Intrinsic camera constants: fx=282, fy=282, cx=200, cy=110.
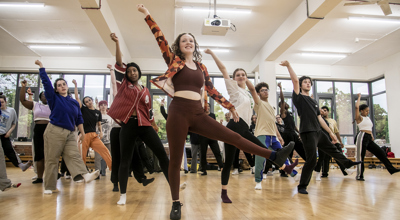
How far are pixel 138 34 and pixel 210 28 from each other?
3434mm

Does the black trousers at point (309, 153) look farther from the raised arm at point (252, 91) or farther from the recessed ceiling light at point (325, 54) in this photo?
the recessed ceiling light at point (325, 54)

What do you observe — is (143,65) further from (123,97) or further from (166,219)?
(166,219)

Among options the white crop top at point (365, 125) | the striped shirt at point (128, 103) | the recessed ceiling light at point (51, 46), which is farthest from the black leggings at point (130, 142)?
the recessed ceiling light at point (51, 46)

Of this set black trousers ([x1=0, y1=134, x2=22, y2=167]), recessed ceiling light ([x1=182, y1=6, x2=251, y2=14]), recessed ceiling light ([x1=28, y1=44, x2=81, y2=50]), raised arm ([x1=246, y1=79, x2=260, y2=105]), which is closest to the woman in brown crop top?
raised arm ([x1=246, y1=79, x2=260, y2=105])

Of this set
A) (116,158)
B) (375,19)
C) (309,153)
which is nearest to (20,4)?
(116,158)

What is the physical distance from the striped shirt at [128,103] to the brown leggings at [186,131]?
2.25 ft

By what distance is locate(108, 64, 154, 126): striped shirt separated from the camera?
8.93 ft

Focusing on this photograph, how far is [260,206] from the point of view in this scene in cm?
255

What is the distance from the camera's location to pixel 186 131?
2.11 metres

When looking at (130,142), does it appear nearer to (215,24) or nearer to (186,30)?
(215,24)

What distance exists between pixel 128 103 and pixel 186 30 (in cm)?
625

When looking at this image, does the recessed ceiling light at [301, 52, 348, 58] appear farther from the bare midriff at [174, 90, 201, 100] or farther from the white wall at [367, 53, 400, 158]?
the bare midriff at [174, 90, 201, 100]

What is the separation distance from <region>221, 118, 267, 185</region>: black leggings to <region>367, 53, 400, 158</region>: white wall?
9732mm

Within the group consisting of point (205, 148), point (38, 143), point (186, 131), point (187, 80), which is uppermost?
point (187, 80)
